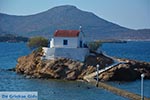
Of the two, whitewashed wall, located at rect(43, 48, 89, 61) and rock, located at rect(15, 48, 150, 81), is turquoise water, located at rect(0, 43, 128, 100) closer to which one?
rock, located at rect(15, 48, 150, 81)

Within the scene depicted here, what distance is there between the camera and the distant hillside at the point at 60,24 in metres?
88.3

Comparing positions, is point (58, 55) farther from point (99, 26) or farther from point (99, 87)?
point (99, 26)

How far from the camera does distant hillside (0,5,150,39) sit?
88.3m

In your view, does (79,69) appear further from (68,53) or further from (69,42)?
(69,42)

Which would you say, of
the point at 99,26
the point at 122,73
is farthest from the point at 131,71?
the point at 99,26

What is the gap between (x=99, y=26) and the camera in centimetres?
9175

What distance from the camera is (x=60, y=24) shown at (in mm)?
89312

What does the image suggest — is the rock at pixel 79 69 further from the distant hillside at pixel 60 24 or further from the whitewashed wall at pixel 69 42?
the distant hillside at pixel 60 24

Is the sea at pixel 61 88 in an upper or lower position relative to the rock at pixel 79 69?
lower

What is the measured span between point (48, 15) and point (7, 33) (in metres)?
8.89

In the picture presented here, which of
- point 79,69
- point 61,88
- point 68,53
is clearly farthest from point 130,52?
point 61,88

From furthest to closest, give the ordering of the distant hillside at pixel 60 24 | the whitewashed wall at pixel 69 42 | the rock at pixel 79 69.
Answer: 1. the distant hillside at pixel 60 24
2. the whitewashed wall at pixel 69 42
3. the rock at pixel 79 69

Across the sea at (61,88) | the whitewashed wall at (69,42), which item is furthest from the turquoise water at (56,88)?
the whitewashed wall at (69,42)

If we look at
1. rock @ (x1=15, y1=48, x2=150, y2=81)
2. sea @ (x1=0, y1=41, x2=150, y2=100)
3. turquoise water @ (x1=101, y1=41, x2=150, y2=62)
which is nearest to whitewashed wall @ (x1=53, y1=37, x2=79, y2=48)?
rock @ (x1=15, y1=48, x2=150, y2=81)
